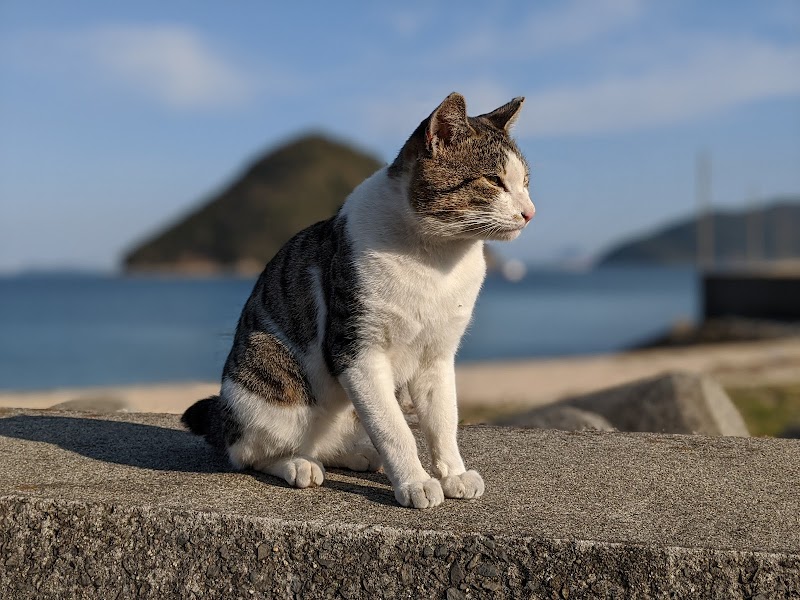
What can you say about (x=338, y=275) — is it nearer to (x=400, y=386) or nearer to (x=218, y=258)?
(x=400, y=386)

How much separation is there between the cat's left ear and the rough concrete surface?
1.56 metres

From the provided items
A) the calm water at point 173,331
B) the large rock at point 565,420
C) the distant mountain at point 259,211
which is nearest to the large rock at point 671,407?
the large rock at point 565,420

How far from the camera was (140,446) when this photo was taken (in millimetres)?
4312

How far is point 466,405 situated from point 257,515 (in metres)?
10.0

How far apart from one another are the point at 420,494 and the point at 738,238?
5248 inches

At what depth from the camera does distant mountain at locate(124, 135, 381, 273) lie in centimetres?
9962

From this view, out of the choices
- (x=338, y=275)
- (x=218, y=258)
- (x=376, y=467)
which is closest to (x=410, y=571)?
(x=376, y=467)

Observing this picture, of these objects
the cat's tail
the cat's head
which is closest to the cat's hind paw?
the cat's tail

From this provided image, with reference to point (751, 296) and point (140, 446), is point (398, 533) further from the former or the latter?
point (751, 296)

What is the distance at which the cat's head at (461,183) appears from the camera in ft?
10.5

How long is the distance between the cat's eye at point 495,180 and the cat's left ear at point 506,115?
37 cm

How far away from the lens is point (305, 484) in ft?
11.5

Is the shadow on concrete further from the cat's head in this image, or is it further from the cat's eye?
the cat's eye

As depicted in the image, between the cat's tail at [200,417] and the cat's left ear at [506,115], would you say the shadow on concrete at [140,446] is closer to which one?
the cat's tail at [200,417]
